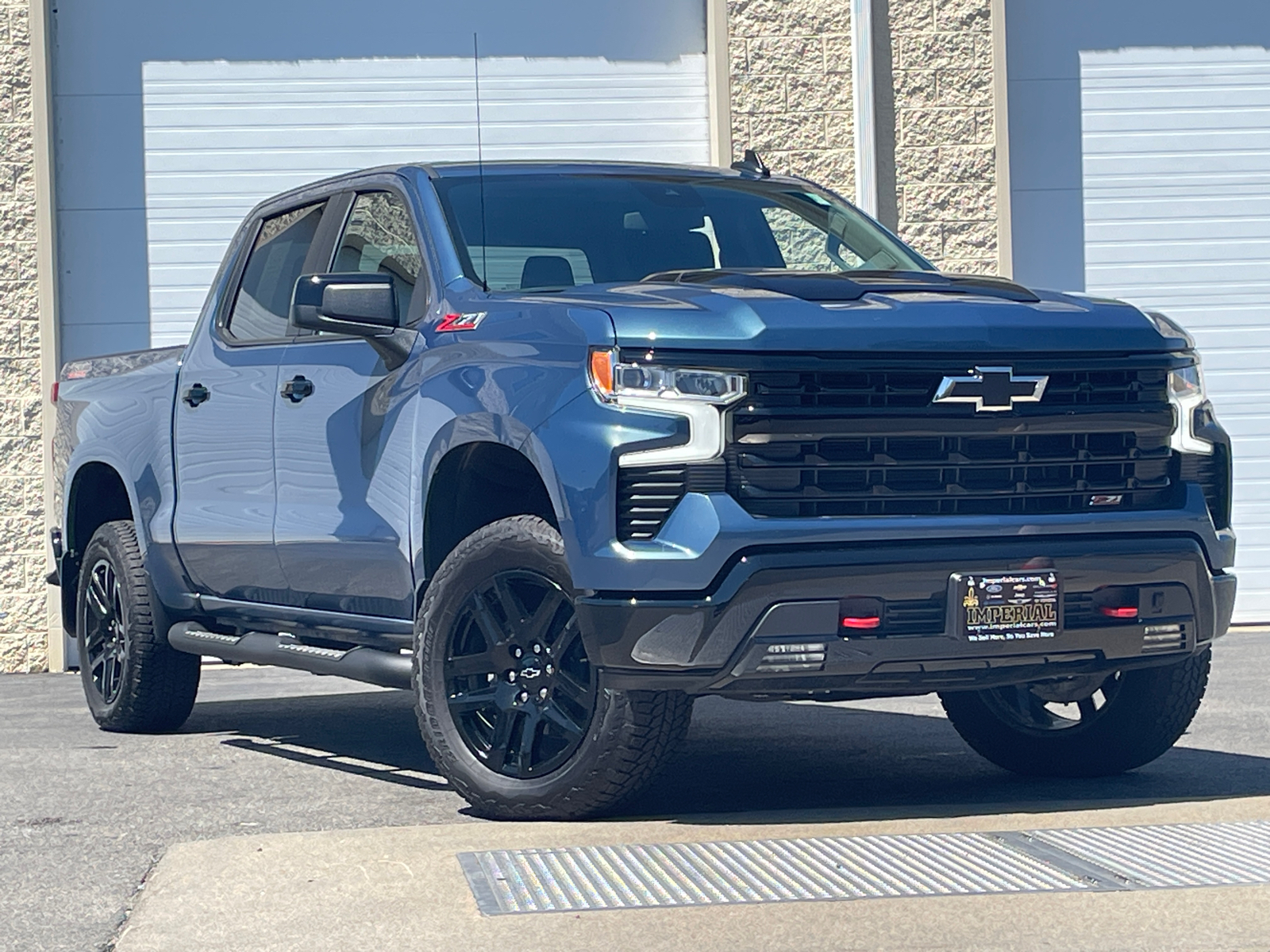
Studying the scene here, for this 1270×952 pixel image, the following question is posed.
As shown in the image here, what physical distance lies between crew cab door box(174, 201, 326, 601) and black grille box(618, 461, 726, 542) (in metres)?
2.15

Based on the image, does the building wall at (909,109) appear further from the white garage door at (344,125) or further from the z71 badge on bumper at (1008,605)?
the z71 badge on bumper at (1008,605)

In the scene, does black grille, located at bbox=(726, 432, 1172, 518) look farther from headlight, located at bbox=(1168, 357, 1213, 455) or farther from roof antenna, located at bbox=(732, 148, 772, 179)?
roof antenna, located at bbox=(732, 148, 772, 179)

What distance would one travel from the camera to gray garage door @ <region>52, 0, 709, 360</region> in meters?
12.1

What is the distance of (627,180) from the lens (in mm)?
6875

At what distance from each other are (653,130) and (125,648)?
5620 mm

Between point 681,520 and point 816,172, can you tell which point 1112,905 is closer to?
point 681,520

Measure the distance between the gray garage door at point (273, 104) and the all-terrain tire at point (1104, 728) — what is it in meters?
6.34

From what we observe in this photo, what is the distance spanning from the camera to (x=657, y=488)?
202 inches

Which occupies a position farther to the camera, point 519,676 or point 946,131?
point 946,131

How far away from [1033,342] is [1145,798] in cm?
143

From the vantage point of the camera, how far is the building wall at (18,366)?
12.0 meters

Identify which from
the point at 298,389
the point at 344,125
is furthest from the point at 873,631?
the point at 344,125

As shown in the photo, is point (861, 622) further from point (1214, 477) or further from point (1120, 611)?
point (1214, 477)

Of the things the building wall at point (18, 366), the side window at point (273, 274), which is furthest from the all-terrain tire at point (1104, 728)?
the building wall at point (18, 366)
